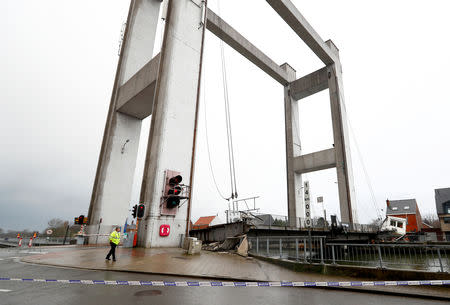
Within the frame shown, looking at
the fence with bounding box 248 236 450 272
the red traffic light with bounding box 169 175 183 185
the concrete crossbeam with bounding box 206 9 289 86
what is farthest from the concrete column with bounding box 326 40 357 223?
the red traffic light with bounding box 169 175 183 185

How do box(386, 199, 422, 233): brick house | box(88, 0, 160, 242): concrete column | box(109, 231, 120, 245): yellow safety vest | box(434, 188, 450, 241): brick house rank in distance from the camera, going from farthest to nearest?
box(386, 199, 422, 233): brick house < box(434, 188, 450, 241): brick house < box(88, 0, 160, 242): concrete column < box(109, 231, 120, 245): yellow safety vest

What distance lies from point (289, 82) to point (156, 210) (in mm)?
29831

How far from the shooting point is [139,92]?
22562 mm

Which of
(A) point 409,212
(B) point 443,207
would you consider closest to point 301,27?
(B) point 443,207

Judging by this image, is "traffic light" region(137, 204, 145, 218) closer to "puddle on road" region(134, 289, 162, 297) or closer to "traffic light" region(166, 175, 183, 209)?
"traffic light" region(166, 175, 183, 209)

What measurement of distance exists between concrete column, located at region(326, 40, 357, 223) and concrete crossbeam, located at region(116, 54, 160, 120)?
72.7 ft

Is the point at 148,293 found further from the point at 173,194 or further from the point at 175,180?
the point at 175,180

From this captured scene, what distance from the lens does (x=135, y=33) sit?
2742cm

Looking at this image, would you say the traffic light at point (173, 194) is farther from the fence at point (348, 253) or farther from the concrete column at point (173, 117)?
the fence at point (348, 253)

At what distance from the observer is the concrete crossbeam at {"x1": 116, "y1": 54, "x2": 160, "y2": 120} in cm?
2166

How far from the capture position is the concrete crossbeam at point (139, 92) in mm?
21656

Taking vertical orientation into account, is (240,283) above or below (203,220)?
below

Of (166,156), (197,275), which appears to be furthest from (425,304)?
(166,156)

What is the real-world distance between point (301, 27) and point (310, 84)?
890 centimetres
